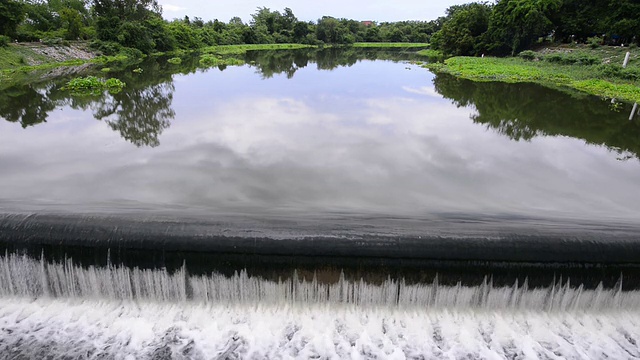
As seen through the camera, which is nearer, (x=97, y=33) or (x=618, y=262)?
(x=618, y=262)

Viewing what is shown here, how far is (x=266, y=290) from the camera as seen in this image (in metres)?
4.70

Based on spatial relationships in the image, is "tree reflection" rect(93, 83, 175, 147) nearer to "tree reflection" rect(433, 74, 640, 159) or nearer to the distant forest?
"tree reflection" rect(433, 74, 640, 159)

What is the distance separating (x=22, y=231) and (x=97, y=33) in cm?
4097

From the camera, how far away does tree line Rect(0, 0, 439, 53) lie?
3484 centimetres

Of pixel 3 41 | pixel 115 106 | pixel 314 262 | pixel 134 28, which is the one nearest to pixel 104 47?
pixel 134 28

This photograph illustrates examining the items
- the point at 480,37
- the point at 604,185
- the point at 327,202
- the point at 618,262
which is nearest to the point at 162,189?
the point at 327,202

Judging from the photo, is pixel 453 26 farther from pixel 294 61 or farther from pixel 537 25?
pixel 294 61

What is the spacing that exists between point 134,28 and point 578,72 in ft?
127

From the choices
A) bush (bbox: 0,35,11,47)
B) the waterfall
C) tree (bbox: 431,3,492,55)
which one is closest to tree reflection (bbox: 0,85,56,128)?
the waterfall

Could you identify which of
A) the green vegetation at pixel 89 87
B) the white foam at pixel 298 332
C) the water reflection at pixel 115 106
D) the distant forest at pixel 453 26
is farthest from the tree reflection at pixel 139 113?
the distant forest at pixel 453 26

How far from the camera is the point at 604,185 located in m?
7.48

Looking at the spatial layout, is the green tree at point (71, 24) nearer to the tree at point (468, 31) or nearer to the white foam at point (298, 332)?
the tree at point (468, 31)

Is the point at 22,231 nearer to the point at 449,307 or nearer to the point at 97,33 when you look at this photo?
the point at 449,307

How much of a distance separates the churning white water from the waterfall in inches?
0.5
